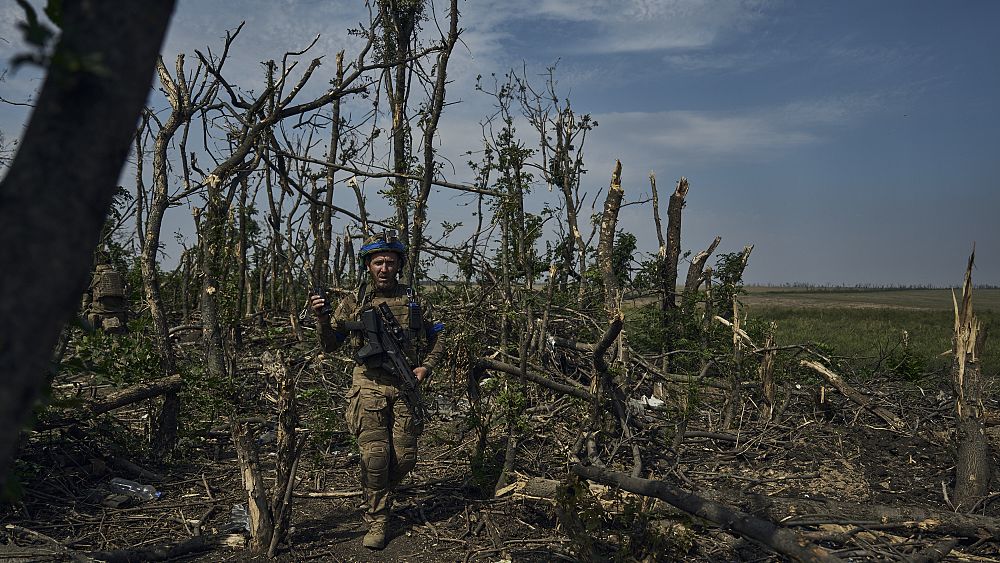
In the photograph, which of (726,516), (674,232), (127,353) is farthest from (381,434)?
(674,232)

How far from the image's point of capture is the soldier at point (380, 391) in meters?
4.66

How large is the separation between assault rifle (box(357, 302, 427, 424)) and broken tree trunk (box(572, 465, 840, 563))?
4.20ft

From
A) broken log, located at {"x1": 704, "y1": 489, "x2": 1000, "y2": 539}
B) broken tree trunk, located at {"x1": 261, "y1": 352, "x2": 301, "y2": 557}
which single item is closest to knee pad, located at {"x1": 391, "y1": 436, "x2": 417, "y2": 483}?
broken tree trunk, located at {"x1": 261, "y1": 352, "x2": 301, "y2": 557}

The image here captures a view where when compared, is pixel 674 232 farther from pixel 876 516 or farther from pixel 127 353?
pixel 127 353

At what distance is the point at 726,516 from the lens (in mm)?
3684

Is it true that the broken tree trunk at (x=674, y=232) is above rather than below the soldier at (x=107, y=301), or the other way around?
above

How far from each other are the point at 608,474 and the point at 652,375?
335 cm

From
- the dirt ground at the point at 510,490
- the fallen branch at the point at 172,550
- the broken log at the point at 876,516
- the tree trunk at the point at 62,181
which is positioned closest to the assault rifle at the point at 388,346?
the dirt ground at the point at 510,490

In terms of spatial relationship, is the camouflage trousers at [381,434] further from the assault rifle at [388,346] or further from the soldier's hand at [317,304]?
the soldier's hand at [317,304]

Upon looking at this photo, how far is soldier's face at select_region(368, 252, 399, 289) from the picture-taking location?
4.92 m

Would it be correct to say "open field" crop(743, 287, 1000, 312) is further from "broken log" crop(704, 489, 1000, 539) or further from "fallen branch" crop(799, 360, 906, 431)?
"broken log" crop(704, 489, 1000, 539)

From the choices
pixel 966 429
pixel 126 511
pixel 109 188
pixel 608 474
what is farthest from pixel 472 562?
pixel 966 429

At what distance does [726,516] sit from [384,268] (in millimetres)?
2798

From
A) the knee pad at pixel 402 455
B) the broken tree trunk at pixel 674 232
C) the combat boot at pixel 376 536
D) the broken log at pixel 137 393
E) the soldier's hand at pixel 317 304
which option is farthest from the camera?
the broken tree trunk at pixel 674 232
